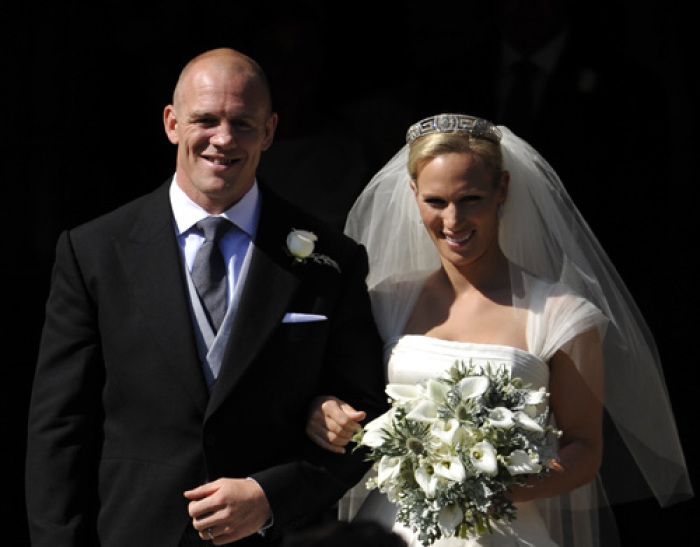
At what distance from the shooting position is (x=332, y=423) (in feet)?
12.6

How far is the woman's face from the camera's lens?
414 cm

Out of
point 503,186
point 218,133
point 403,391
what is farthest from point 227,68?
point 403,391

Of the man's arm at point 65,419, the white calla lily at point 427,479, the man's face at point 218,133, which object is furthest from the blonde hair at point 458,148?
the man's arm at point 65,419

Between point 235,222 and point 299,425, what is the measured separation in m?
0.64

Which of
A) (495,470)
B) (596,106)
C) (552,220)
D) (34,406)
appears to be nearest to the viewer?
(495,470)

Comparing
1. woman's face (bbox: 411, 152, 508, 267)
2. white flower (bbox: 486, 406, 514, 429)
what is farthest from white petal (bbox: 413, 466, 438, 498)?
woman's face (bbox: 411, 152, 508, 267)

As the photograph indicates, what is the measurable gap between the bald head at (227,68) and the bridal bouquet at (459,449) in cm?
105

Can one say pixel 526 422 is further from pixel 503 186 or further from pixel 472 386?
pixel 503 186

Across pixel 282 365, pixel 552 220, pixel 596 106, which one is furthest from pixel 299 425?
pixel 596 106

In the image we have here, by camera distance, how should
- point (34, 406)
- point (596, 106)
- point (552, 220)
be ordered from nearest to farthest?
point (34, 406), point (552, 220), point (596, 106)

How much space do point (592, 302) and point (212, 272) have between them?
1251 millimetres

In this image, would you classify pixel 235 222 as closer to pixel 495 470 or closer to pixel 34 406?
pixel 34 406

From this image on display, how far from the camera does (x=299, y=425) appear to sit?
3.97 metres

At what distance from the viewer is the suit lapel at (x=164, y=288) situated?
381 centimetres
